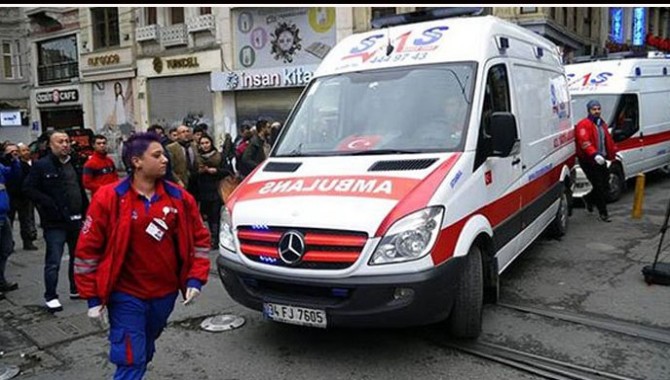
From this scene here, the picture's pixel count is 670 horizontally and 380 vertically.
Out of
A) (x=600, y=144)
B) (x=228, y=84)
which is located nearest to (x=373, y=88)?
(x=600, y=144)

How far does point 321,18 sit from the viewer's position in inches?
737

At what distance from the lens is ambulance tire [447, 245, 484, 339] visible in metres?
4.31

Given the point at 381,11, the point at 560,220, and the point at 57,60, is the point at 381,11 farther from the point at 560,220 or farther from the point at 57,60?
the point at 57,60

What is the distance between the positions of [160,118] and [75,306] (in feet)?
59.9

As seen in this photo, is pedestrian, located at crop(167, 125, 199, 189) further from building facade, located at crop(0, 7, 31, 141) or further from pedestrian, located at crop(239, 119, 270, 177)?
building facade, located at crop(0, 7, 31, 141)

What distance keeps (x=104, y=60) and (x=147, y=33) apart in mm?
3272

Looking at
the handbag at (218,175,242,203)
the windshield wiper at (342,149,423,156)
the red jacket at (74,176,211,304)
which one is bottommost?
the handbag at (218,175,242,203)

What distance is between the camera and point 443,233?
3973mm

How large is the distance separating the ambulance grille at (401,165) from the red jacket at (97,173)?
10.0ft

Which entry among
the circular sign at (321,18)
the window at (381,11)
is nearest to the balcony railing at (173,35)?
the circular sign at (321,18)

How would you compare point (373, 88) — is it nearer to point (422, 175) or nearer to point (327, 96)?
point (327, 96)

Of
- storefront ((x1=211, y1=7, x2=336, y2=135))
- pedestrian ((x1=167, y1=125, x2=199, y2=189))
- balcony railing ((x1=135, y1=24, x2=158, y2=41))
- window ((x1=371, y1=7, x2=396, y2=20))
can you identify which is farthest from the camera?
balcony railing ((x1=135, y1=24, x2=158, y2=41))

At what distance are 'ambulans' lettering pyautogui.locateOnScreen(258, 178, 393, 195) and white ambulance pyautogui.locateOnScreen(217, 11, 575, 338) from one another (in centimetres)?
1

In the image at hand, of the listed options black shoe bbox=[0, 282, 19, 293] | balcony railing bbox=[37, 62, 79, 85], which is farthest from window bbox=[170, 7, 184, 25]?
black shoe bbox=[0, 282, 19, 293]
